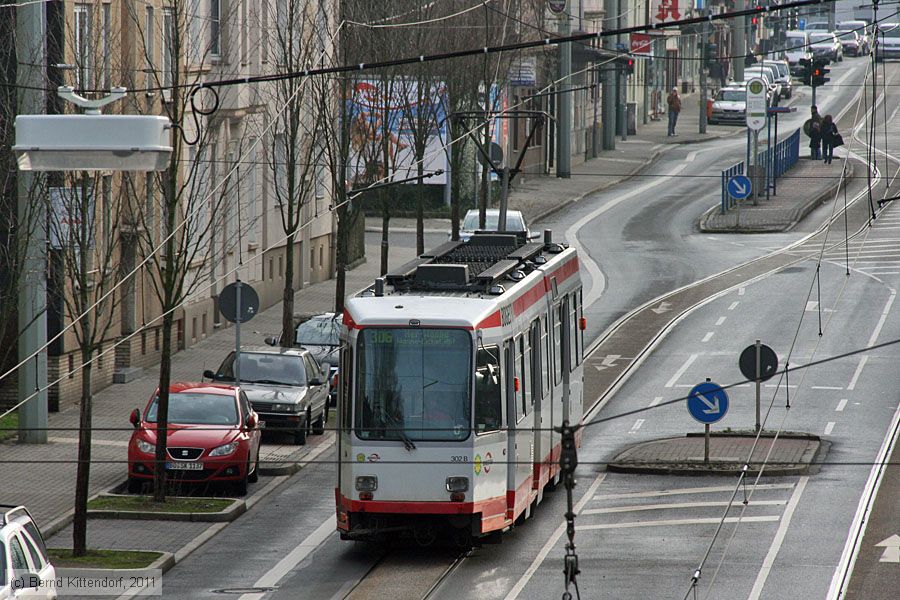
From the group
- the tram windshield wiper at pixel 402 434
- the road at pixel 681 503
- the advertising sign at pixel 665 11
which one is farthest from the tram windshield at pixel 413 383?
the advertising sign at pixel 665 11

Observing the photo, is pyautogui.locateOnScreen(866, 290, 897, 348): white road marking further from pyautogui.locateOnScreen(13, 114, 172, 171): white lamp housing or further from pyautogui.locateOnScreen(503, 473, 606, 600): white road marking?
pyautogui.locateOnScreen(13, 114, 172, 171): white lamp housing

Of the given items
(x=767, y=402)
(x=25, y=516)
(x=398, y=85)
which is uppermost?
(x=398, y=85)

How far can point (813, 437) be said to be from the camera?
89.9ft

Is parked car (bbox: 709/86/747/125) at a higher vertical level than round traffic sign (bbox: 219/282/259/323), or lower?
higher

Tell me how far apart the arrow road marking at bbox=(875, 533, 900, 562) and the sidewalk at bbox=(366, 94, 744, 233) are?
32735mm

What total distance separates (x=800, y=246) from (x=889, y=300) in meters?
8.76

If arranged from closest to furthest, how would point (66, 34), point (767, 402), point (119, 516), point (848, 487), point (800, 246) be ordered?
point (119, 516) < point (848, 487) < point (66, 34) < point (767, 402) < point (800, 246)

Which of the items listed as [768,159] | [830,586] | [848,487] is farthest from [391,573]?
[768,159]

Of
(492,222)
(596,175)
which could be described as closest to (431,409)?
(492,222)

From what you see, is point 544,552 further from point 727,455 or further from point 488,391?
point 727,455

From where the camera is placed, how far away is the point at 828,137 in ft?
213

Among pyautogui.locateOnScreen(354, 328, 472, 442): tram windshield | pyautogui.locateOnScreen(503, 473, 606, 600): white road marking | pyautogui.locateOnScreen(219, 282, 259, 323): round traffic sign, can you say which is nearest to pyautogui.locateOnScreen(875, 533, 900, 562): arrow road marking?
pyautogui.locateOnScreen(503, 473, 606, 600): white road marking

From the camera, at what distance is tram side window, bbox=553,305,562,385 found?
2271 cm

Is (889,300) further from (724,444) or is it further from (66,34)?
(66,34)
